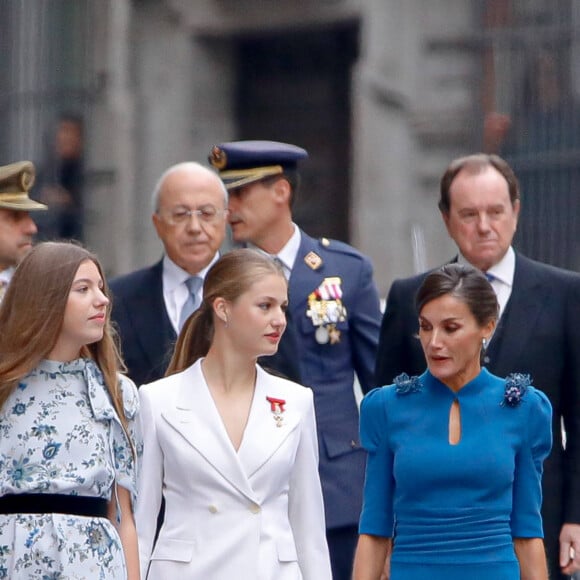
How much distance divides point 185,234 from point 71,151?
307 inches

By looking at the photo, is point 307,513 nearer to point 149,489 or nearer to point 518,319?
point 149,489

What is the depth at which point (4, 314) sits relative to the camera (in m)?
5.96

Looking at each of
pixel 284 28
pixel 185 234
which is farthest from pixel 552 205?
pixel 185 234

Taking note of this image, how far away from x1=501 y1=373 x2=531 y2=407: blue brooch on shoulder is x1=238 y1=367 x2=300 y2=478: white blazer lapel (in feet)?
2.29

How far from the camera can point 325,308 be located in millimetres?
7336

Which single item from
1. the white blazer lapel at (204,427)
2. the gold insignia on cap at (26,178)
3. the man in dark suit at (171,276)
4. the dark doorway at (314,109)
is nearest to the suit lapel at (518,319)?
the white blazer lapel at (204,427)

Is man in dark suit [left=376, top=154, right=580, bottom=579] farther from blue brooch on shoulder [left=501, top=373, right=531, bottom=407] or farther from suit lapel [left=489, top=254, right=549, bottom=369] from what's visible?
blue brooch on shoulder [left=501, top=373, right=531, bottom=407]

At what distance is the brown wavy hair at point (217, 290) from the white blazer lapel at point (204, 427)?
17 centimetres

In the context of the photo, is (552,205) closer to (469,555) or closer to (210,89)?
(210,89)

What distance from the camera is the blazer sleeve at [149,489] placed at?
610cm

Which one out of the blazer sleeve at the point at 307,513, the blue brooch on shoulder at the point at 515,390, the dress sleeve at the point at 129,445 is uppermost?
the blue brooch on shoulder at the point at 515,390

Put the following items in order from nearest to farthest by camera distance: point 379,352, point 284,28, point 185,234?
1. point 379,352
2. point 185,234
3. point 284,28

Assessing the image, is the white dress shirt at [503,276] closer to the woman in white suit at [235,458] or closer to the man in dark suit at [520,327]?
the man in dark suit at [520,327]

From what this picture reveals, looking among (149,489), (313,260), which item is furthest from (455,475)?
(313,260)
